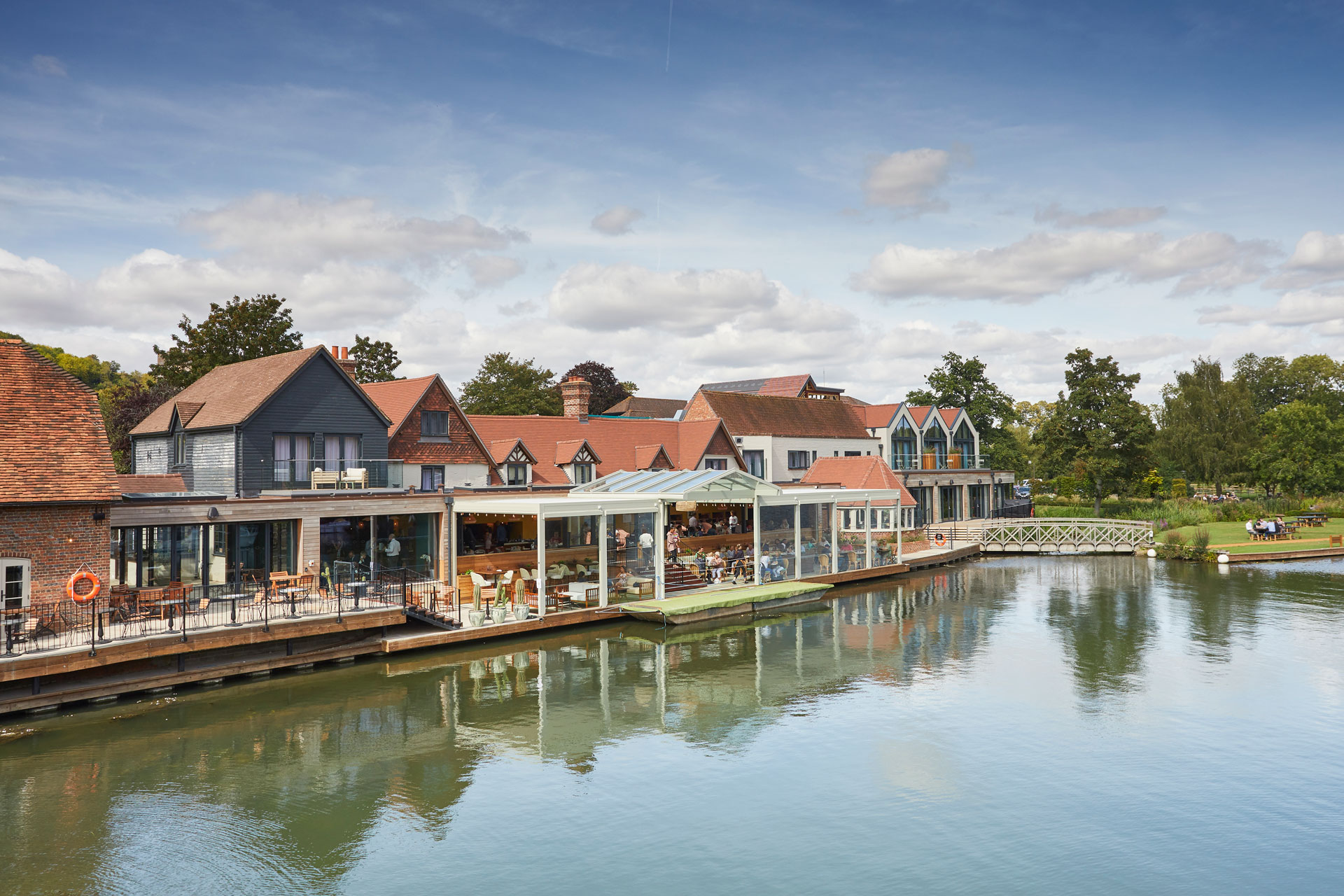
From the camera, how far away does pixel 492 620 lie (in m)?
A: 25.2

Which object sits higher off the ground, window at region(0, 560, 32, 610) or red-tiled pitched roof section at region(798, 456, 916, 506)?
red-tiled pitched roof section at region(798, 456, 916, 506)

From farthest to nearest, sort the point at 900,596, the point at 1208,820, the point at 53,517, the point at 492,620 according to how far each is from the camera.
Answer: the point at 900,596, the point at 492,620, the point at 53,517, the point at 1208,820

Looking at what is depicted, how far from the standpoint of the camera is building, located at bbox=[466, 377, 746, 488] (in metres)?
38.0

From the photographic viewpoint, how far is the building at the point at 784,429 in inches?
2009

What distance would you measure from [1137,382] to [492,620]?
48.8 m

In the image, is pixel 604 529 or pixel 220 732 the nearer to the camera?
pixel 220 732

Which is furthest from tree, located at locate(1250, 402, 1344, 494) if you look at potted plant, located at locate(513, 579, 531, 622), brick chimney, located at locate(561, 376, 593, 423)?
potted plant, located at locate(513, 579, 531, 622)

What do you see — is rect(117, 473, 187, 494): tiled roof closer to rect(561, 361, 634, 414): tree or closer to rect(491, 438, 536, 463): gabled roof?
rect(491, 438, 536, 463): gabled roof

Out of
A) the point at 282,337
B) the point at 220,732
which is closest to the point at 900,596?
the point at 220,732

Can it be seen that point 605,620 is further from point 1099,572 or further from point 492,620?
point 1099,572

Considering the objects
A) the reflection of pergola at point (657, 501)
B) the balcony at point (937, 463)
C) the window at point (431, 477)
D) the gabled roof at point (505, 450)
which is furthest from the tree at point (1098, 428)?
the window at point (431, 477)

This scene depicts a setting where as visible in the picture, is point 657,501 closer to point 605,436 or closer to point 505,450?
point 505,450

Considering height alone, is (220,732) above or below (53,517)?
below

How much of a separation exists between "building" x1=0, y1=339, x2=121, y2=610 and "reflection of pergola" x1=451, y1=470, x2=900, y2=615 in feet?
33.4
